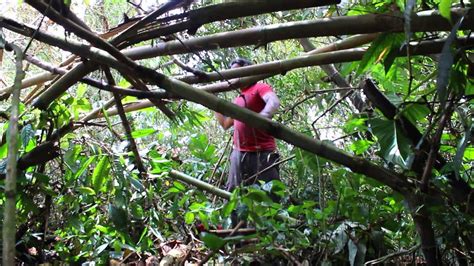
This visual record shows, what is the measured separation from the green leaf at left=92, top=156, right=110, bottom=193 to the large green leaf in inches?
29.2

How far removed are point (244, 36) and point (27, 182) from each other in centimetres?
79

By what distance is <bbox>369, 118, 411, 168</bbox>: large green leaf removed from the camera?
128 cm

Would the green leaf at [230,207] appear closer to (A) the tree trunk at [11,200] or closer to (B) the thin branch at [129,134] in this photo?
(B) the thin branch at [129,134]

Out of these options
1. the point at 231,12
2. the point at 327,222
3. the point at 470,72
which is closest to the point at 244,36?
the point at 231,12

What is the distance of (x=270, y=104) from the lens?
2266 millimetres

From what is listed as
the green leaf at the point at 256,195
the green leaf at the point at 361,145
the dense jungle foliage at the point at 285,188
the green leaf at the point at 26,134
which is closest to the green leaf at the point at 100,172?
the dense jungle foliage at the point at 285,188

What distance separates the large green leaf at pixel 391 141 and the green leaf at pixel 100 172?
742 mm

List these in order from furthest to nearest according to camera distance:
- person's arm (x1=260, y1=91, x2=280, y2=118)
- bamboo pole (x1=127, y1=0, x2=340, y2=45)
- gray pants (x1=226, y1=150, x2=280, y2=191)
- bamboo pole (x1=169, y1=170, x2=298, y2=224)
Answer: gray pants (x1=226, y1=150, x2=280, y2=191), person's arm (x1=260, y1=91, x2=280, y2=118), bamboo pole (x1=169, y1=170, x2=298, y2=224), bamboo pole (x1=127, y1=0, x2=340, y2=45)

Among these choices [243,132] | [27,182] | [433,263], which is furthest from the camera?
[243,132]

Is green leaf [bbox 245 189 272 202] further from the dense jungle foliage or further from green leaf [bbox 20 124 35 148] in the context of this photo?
green leaf [bbox 20 124 35 148]

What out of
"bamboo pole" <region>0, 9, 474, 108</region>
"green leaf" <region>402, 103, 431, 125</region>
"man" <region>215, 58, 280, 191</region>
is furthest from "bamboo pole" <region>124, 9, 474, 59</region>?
"man" <region>215, 58, 280, 191</region>

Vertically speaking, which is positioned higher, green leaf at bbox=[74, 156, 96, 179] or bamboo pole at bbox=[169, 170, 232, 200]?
green leaf at bbox=[74, 156, 96, 179]

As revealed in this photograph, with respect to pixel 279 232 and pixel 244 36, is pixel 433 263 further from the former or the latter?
pixel 244 36

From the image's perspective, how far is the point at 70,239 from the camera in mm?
1734
